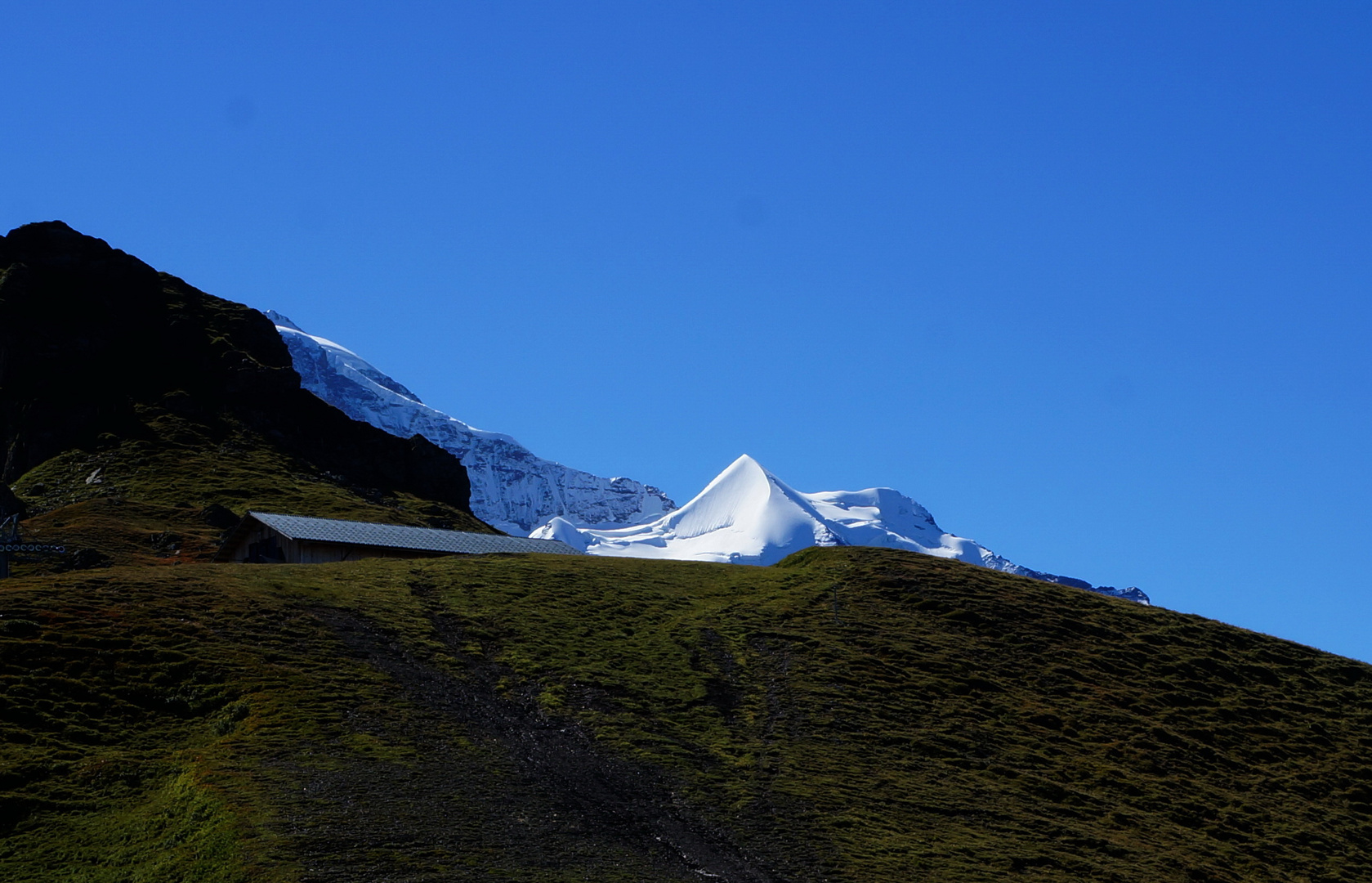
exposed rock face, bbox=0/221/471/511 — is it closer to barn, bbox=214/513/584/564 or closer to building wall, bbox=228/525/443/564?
barn, bbox=214/513/584/564

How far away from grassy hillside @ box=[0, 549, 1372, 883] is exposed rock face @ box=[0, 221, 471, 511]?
97.6 metres

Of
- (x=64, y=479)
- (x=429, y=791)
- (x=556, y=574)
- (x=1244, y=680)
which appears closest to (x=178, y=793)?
(x=429, y=791)

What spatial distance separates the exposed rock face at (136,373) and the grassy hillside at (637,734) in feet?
320

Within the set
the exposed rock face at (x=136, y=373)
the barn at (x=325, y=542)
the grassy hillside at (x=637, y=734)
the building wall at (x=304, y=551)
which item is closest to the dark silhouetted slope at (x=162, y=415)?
the exposed rock face at (x=136, y=373)

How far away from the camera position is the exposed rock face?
14562 cm

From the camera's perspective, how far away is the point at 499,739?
39781 mm

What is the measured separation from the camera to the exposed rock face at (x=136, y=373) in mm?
145625

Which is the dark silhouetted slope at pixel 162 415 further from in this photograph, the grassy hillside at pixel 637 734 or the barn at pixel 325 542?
the grassy hillside at pixel 637 734

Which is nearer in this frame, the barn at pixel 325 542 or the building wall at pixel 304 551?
the building wall at pixel 304 551

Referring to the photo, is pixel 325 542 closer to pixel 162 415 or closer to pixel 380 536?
pixel 380 536

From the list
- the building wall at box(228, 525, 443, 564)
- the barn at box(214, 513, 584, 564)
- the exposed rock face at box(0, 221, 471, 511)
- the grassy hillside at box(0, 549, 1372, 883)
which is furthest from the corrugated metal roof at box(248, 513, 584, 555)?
the exposed rock face at box(0, 221, 471, 511)

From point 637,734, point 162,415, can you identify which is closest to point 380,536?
point 637,734

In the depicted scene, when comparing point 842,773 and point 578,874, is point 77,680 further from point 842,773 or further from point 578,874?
point 842,773

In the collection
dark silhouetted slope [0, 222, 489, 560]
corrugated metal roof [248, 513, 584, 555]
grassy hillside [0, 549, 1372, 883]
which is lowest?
grassy hillside [0, 549, 1372, 883]
